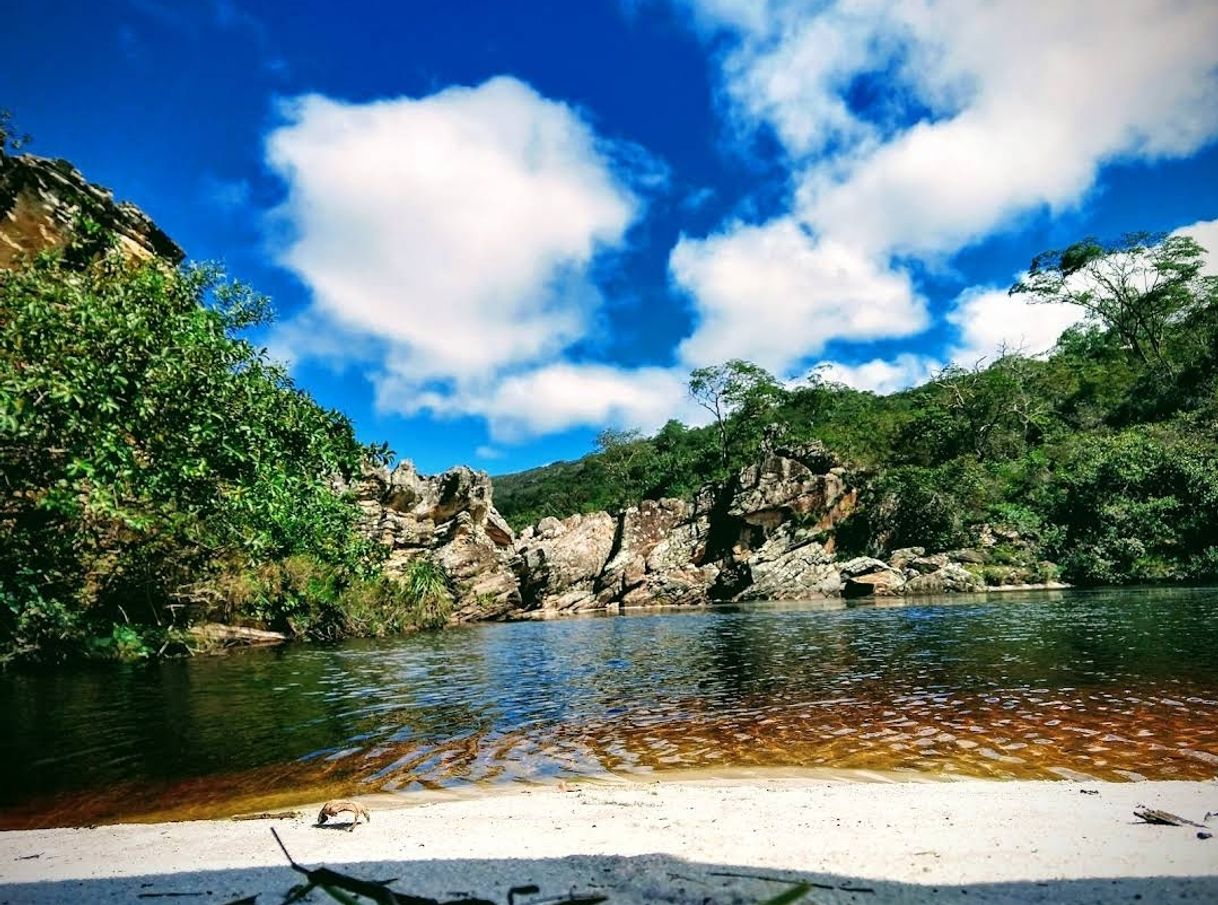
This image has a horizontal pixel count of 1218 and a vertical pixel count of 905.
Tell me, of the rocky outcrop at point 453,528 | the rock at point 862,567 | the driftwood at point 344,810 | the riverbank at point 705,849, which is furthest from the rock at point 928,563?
the driftwood at point 344,810

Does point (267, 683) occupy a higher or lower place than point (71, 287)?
lower

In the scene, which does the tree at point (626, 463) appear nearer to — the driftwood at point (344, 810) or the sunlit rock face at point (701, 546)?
the sunlit rock face at point (701, 546)

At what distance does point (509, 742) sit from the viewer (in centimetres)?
977

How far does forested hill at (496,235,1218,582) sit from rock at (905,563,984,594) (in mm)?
6013

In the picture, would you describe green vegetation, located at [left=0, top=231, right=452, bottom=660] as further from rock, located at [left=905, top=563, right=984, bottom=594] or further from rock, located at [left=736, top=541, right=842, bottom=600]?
rock, located at [left=736, top=541, right=842, bottom=600]

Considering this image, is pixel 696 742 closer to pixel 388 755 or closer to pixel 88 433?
pixel 388 755

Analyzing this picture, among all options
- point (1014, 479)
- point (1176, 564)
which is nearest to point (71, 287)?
point (1176, 564)

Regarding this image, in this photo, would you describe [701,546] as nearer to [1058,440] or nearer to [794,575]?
[794,575]

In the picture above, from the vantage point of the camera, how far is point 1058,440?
A: 188ft

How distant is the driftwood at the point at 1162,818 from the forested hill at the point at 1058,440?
45452 millimetres

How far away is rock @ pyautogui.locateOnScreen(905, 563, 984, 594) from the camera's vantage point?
43.8m

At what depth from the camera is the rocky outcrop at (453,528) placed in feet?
188

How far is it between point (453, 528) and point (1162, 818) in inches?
2375

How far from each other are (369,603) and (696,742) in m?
33.2
